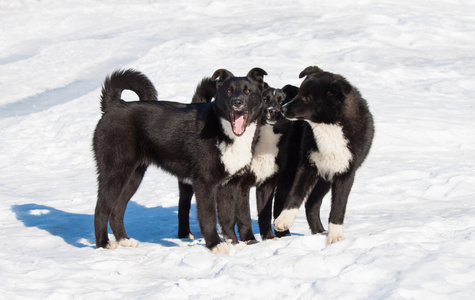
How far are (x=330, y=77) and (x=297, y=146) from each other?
85 cm

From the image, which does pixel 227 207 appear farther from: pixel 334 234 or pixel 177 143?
pixel 334 234

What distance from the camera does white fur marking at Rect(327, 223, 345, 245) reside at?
566 centimetres

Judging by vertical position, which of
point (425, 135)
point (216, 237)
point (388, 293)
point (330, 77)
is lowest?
point (425, 135)

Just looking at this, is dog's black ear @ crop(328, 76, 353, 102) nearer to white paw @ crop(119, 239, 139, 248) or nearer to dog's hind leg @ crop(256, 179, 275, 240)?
dog's hind leg @ crop(256, 179, 275, 240)

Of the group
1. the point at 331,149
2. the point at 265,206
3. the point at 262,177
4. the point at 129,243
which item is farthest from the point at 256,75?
the point at 129,243

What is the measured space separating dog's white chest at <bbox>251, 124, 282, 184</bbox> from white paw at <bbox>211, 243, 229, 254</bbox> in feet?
2.88

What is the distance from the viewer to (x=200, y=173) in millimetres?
6105

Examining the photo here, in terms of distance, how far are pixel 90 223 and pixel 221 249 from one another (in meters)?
2.41

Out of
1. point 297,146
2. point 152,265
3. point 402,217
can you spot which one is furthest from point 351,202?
point 152,265

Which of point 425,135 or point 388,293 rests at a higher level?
point 388,293

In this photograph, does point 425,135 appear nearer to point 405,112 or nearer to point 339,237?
point 405,112

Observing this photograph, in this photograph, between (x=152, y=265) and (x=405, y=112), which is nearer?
(x=152, y=265)

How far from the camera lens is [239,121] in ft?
19.9

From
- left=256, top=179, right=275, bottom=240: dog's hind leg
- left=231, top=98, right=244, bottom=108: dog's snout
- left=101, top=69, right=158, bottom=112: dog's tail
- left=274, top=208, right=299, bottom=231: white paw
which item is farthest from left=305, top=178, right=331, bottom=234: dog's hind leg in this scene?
left=101, top=69, right=158, bottom=112: dog's tail
